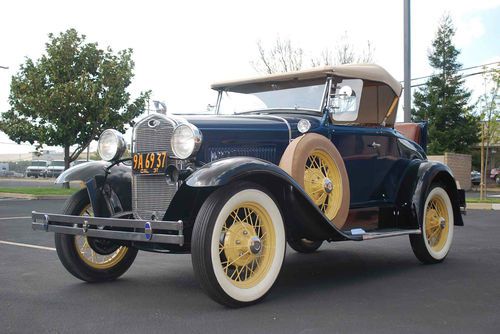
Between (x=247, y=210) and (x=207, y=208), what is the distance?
48 cm

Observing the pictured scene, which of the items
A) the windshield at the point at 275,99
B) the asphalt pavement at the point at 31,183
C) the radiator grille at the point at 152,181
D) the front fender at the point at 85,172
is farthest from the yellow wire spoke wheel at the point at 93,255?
the asphalt pavement at the point at 31,183

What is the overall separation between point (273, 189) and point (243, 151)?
0.50m

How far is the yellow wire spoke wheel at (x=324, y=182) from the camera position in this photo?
16.9 ft

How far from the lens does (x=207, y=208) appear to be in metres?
4.02

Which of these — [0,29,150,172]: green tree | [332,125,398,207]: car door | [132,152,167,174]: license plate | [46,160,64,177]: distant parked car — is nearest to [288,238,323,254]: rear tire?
[332,125,398,207]: car door

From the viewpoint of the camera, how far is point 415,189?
6.14 metres

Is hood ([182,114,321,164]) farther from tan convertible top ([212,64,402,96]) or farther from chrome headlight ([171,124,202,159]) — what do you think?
tan convertible top ([212,64,402,96])

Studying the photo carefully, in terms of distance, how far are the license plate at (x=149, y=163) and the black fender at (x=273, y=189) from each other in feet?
1.77

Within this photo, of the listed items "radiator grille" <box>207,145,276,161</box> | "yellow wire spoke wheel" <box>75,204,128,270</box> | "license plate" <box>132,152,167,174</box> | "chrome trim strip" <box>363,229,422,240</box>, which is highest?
"radiator grille" <box>207,145,276,161</box>

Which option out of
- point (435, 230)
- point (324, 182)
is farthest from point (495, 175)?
point (324, 182)

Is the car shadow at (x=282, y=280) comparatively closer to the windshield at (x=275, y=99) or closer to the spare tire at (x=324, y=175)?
the spare tire at (x=324, y=175)

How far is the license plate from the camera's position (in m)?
4.71

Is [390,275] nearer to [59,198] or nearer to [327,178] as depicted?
[327,178]

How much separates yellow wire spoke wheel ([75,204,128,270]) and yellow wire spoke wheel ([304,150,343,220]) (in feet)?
6.38
